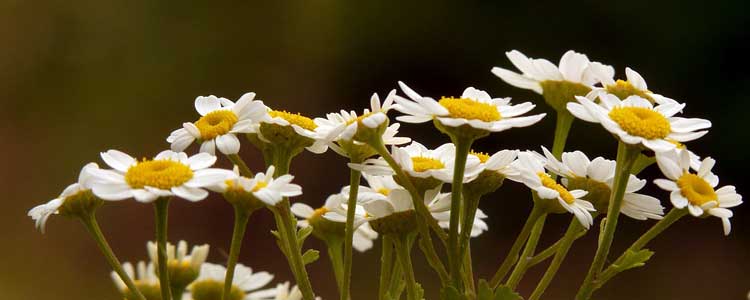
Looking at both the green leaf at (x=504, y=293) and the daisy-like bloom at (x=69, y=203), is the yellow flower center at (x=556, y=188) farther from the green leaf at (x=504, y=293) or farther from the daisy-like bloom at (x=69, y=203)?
the daisy-like bloom at (x=69, y=203)

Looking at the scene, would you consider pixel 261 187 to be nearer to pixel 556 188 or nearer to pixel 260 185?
pixel 260 185

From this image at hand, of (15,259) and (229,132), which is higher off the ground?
(229,132)

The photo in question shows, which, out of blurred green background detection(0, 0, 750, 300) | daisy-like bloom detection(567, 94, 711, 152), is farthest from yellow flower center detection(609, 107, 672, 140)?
blurred green background detection(0, 0, 750, 300)

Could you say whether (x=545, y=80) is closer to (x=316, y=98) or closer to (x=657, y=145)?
(x=657, y=145)

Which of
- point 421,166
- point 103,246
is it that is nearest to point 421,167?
point 421,166

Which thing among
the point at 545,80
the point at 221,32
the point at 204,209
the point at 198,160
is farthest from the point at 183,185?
the point at 221,32

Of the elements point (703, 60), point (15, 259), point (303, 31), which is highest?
point (303, 31)

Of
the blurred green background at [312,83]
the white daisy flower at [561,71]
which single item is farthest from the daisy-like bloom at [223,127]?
the blurred green background at [312,83]
